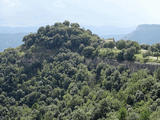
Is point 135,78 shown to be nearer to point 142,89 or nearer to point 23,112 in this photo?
point 142,89

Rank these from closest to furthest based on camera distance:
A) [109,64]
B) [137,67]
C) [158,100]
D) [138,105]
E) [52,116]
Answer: [158,100] → [138,105] → [52,116] → [137,67] → [109,64]

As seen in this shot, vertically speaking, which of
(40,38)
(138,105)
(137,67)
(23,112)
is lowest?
(23,112)

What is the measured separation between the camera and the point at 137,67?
46.5m

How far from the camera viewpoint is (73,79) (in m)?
52.1

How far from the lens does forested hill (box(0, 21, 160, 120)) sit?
118 ft

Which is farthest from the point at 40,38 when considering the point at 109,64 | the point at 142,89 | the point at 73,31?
the point at 142,89

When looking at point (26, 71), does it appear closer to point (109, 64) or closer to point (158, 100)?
point (109, 64)

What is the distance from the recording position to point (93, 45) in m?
59.8

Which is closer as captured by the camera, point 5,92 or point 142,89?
point 142,89

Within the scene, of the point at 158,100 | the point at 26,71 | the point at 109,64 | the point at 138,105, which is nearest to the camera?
the point at 158,100

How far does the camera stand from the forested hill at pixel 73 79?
36.1 meters

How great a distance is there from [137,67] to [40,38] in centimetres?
2891

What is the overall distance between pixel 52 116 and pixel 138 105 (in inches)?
600

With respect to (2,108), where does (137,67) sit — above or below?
above
